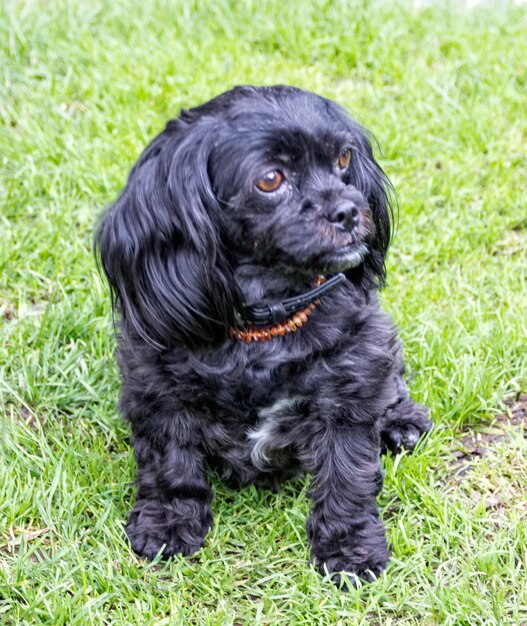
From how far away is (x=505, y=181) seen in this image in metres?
4.67

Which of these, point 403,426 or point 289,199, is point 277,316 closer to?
point 289,199

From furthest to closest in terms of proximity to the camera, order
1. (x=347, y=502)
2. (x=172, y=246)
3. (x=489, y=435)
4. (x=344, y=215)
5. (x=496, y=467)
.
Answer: (x=489, y=435), (x=496, y=467), (x=347, y=502), (x=172, y=246), (x=344, y=215)

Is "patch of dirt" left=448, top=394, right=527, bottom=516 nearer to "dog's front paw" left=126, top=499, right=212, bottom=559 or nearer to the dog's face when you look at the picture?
"dog's front paw" left=126, top=499, right=212, bottom=559

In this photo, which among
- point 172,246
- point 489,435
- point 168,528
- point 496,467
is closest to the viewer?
point 172,246

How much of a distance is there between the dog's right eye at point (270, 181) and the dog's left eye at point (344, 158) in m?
0.24

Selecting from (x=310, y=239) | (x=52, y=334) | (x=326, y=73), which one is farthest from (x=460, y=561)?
(x=326, y=73)

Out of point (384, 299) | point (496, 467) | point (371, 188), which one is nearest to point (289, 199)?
point (371, 188)

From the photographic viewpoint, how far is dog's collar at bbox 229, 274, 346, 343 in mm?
2803

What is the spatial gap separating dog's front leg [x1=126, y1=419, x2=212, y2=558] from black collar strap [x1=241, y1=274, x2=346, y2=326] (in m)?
0.47

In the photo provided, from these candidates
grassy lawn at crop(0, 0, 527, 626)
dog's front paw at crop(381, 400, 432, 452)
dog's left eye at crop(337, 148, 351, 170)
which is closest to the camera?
dog's left eye at crop(337, 148, 351, 170)

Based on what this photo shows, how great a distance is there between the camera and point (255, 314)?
9.29 feet

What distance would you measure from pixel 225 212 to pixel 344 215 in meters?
0.34

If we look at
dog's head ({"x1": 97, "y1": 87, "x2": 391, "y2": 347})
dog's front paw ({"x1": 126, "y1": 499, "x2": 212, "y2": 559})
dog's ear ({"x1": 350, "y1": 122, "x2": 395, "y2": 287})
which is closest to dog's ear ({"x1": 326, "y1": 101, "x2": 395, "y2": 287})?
dog's ear ({"x1": 350, "y1": 122, "x2": 395, "y2": 287})

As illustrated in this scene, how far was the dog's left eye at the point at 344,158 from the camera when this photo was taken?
9.14ft
